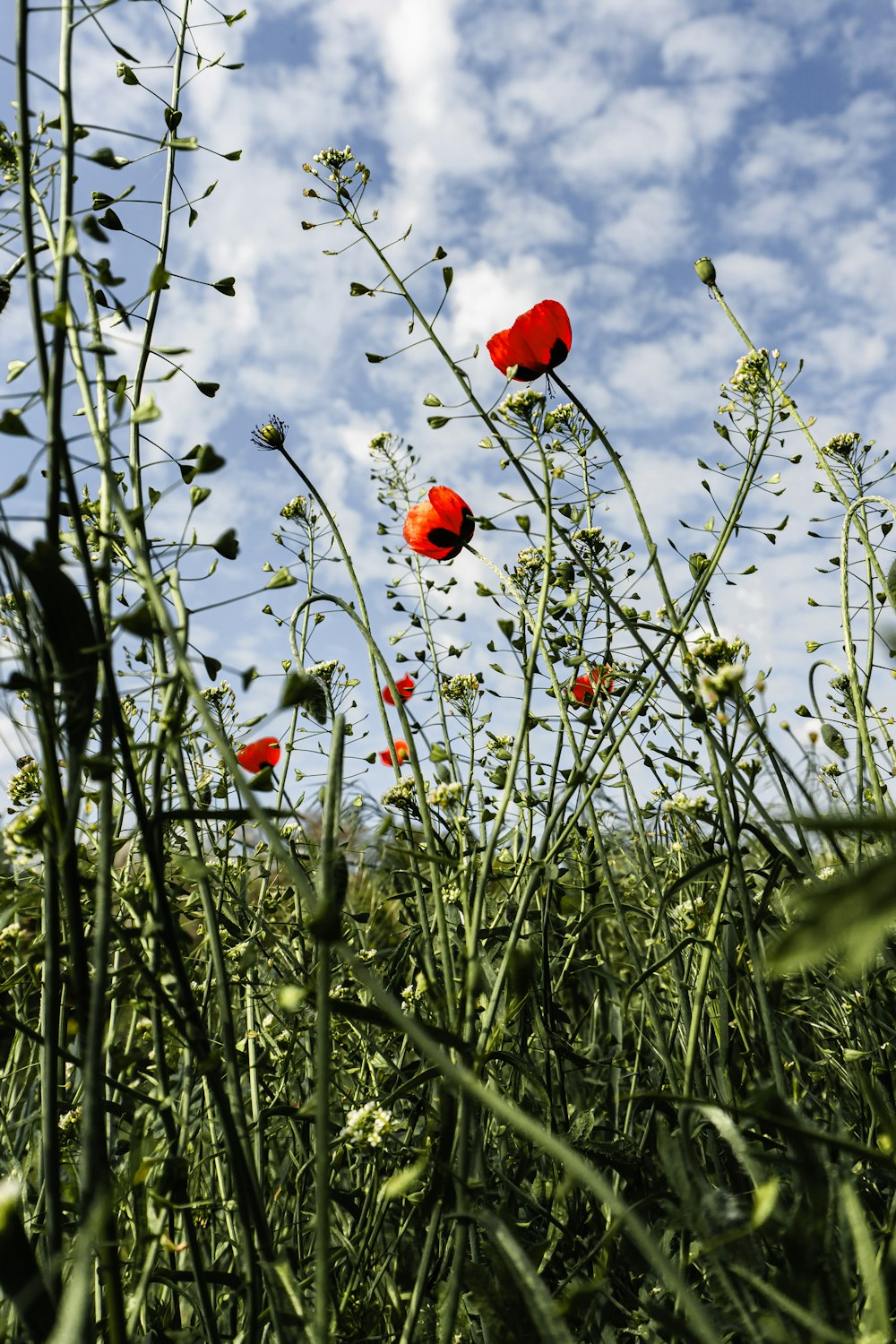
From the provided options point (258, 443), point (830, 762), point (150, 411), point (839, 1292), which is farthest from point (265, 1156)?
point (830, 762)

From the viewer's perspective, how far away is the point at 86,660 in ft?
1.84

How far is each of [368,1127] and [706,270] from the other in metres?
1.21

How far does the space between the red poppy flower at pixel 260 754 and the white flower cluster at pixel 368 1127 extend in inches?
26.8

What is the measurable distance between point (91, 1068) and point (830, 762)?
1.81 metres

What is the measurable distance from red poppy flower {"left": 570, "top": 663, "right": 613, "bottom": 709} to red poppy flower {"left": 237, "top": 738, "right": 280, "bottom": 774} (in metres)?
0.50

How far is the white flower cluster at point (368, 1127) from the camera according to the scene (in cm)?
86

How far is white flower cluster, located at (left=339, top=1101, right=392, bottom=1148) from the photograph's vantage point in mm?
855

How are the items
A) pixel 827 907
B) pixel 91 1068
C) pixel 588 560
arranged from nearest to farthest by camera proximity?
pixel 827 907 < pixel 91 1068 < pixel 588 560

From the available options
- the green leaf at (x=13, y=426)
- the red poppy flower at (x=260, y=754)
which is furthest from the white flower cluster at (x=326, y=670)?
the green leaf at (x=13, y=426)

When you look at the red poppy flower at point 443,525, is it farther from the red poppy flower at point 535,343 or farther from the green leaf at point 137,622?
the green leaf at point 137,622

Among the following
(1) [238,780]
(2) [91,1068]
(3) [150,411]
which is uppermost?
(3) [150,411]

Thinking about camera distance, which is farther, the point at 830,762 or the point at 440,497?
the point at 830,762

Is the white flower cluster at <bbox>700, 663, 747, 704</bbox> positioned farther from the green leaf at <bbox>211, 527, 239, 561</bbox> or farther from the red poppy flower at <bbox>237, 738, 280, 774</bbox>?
the red poppy flower at <bbox>237, 738, 280, 774</bbox>

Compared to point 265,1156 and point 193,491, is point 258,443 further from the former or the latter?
point 265,1156
